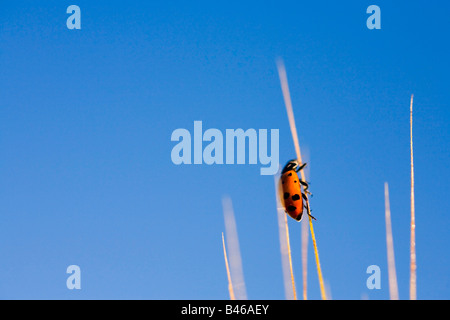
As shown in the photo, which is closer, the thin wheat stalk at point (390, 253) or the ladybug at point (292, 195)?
the thin wheat stalk at point (390, 253)

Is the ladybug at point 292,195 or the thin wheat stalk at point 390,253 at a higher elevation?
the ladybug at point 292,195

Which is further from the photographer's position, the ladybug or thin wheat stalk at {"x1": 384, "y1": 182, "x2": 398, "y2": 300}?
the ladybug

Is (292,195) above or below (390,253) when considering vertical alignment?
above

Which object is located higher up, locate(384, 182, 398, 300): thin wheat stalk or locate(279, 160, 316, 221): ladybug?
locate(279, 160, 316, 221): ladybug

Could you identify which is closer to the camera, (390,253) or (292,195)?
(390,253)
